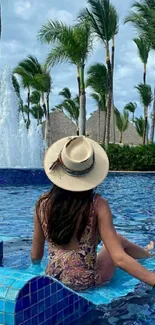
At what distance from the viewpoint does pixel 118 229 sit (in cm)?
597

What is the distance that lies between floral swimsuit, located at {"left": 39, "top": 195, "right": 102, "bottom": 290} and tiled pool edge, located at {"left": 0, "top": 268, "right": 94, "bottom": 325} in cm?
36

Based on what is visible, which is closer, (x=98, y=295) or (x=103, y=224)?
(x=103, y=224)

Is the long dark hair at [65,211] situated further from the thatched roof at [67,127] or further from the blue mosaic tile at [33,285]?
the thatched roof at [67,127]

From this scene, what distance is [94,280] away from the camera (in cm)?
280

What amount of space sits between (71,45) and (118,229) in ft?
47.9

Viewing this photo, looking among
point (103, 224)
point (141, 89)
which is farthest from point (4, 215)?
point (141, 89)

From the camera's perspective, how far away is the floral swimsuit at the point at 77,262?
2.63 m

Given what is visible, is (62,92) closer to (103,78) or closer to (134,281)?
(103,78)

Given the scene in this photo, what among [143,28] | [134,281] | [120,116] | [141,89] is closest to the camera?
[134,281]

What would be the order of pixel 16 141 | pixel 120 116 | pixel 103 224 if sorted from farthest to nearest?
pixel 120 116 → pixel 16 141 → pixel 103 224

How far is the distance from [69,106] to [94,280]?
158 feet

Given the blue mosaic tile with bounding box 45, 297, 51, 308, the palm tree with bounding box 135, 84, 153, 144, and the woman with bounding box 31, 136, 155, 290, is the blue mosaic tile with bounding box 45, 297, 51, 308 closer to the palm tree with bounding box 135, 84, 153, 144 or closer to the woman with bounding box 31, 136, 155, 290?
the woman with bounding box 31, 136, 155, 290

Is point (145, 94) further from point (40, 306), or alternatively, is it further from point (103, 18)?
point (40, 306)

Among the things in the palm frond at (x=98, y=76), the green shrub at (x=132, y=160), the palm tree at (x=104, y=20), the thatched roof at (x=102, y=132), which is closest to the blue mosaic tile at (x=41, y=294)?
the green shrub at (x=132, y=160)
